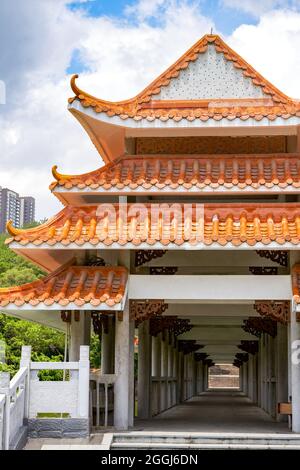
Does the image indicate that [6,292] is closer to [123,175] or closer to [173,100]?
[123,175]

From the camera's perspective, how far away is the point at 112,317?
16891mm

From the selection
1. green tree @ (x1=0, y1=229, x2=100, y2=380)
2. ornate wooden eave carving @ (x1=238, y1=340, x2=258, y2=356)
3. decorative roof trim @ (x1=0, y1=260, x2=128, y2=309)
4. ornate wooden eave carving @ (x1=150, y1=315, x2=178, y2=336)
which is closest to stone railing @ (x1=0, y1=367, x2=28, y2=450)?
decorative roof trim @ (x1=0, y1=260, x2=128, y2=309)

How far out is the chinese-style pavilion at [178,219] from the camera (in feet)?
45.1

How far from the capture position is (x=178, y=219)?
1434cm

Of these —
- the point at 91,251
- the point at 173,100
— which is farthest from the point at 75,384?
the point at 173,100

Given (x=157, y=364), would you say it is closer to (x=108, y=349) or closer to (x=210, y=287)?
(x=108, y=349)

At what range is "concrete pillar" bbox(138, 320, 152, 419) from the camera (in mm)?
17641

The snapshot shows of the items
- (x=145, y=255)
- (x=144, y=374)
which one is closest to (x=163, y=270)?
(x=145, y=255)

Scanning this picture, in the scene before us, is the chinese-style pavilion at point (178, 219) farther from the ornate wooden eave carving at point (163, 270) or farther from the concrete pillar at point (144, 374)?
the concrete pillar at point (144, 374)

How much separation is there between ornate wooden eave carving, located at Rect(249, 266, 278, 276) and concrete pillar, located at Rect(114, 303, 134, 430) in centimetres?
253

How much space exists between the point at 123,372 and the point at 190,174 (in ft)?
12.9

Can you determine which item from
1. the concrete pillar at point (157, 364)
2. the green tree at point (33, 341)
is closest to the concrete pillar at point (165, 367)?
the concrete pillar at point (157, 364)
